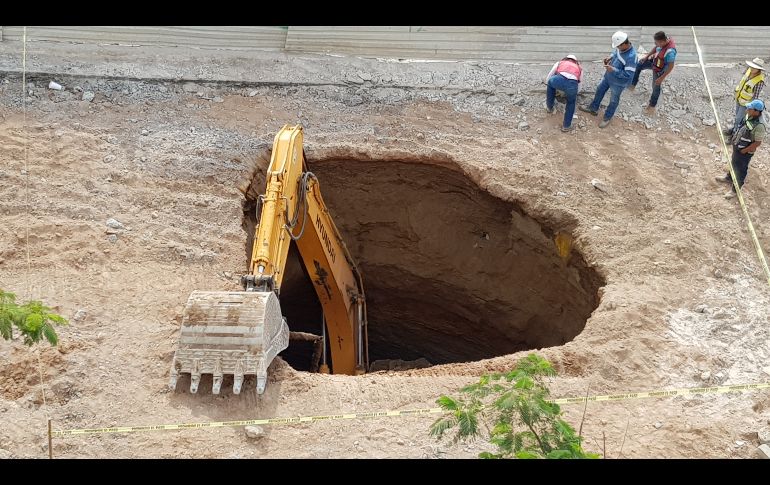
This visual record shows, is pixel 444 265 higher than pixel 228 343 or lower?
lower

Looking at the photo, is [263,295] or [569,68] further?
[569,68]

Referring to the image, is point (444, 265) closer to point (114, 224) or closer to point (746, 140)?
point (746, 140)

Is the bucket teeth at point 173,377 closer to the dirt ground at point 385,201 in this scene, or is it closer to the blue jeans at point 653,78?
the dirt ground at point 385,201

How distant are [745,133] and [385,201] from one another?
4.34 m

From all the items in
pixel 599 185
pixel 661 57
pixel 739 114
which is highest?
pixel 661 57

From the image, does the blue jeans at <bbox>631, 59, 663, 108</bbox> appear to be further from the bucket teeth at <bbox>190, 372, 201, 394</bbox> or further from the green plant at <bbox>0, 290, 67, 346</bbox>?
the green plant at <bbox>0, 290, 67, 346</bbox>

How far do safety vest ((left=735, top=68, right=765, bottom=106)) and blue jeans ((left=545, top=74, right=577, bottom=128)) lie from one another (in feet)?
6.43

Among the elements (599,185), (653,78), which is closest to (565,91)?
(599,185)

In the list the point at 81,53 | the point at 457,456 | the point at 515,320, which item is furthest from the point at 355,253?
the point at 457,456

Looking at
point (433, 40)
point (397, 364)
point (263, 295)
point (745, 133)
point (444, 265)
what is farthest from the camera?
point (397, 364)

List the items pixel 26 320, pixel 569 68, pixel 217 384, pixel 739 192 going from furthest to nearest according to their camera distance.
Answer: pixel 569 68
pixel 739 192
pixel 217 384
pixel 26 320

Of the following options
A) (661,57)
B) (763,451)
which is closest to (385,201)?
(661,57)

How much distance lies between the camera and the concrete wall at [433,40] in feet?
39.3

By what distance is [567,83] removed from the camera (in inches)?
407
